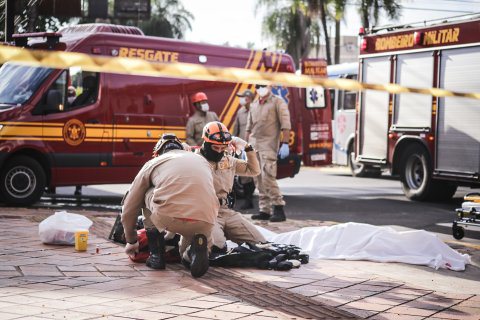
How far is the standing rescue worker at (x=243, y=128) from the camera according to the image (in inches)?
514

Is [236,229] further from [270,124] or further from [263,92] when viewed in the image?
[263,92]

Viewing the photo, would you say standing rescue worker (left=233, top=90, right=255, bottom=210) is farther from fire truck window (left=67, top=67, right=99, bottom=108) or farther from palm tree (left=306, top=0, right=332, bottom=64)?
palm tree (left=306, top=0, right=332, bottom=64)

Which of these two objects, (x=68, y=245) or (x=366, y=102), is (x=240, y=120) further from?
(x=68, y=245)

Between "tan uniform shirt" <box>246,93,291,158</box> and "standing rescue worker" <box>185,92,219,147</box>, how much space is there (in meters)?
1.21

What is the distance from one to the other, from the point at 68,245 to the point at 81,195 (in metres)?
6.22

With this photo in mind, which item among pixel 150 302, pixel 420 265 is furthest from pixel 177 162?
pixel 420 265

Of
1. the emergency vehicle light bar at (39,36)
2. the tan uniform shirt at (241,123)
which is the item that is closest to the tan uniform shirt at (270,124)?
the tan uniform shirt at (241,123)

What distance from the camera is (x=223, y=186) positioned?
26.0 feet

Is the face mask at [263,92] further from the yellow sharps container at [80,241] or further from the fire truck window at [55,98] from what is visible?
the yellow sharps container at [80,241]

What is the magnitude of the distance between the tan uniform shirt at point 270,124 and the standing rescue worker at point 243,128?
1.26 m

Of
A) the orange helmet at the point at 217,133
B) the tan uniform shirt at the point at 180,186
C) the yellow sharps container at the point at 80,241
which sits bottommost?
the yellow sharps container at the point at 80,241

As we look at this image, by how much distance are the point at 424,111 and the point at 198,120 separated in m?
4.38

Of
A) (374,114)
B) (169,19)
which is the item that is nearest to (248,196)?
(374,114)

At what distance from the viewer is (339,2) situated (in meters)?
34.0
